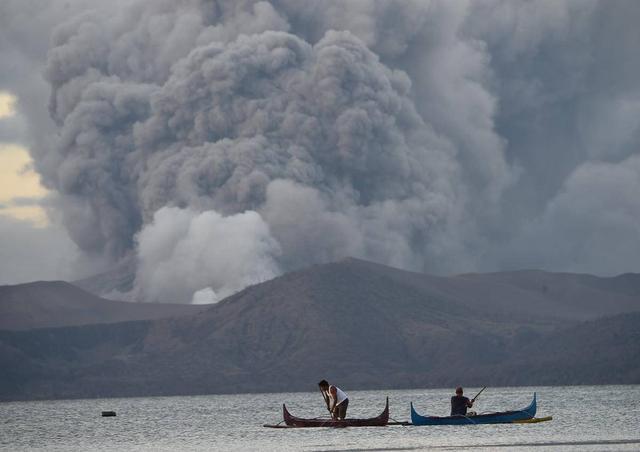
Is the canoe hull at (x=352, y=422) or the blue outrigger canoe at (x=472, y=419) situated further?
the canoe hull at (x=352, y=422)

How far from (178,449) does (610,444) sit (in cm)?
3008

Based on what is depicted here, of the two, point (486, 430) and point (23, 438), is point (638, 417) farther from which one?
point (23, 438)

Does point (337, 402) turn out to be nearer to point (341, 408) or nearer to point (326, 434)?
point (341, 408)

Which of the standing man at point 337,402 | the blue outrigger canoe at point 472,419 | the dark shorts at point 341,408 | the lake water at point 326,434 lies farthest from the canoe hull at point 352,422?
the blue outrigger canoe at point 472,419

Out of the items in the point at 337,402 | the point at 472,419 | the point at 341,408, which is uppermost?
the point at 337,402

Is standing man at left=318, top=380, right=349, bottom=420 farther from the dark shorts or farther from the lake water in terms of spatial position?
the lake water

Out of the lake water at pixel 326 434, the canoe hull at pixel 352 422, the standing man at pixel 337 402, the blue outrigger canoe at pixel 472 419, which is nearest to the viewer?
the lake water at pixel 326 434

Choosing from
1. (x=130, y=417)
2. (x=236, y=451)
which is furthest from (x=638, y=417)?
(x=130, y=417)

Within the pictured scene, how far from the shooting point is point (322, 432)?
4441 inches

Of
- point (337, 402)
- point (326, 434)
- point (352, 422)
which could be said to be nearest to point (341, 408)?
point (337, 402)

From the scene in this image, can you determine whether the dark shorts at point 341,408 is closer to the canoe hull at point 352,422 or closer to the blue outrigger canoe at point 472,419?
the canoe hull at point 352,422

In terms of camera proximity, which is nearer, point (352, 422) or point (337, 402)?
point (352, 422)

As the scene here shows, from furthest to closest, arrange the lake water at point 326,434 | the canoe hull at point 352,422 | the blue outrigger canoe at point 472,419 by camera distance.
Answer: the canoe hull at point 352,422
the blue outrigger canoe at point 472,419
the lake water at point 326,434

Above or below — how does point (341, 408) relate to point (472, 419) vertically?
above
